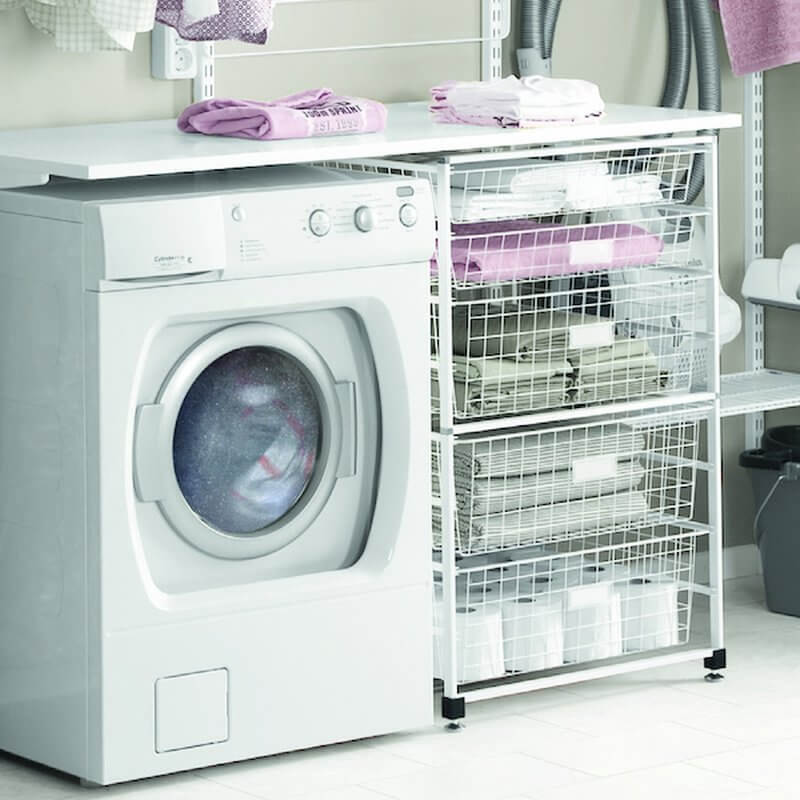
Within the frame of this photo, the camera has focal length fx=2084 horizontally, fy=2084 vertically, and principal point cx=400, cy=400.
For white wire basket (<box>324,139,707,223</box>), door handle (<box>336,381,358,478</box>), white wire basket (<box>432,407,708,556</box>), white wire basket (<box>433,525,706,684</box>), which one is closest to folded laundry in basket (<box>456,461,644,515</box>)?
white wire basket (<box>432,407,708,556</box>)

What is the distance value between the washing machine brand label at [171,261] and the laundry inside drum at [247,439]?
0.72ft

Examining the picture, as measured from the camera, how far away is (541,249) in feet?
12.0

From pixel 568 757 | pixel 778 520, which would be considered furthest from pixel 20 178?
pixel 778 520

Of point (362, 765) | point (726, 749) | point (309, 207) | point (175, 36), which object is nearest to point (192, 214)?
point (309, 207)

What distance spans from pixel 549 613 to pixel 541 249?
680 millimetres

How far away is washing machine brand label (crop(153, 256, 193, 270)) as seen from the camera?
316cm

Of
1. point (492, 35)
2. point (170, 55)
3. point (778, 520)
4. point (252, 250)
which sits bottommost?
point (778, 520)

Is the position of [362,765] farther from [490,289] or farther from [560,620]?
[490,289]

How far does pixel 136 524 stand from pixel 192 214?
49 cm

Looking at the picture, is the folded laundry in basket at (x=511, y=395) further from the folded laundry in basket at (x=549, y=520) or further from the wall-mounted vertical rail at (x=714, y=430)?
the wall-mounted vertical rail at (x=714, y=430)

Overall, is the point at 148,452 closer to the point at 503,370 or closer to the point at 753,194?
the point at 503,370

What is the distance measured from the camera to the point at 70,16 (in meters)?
3.56

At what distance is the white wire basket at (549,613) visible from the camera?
3.76m

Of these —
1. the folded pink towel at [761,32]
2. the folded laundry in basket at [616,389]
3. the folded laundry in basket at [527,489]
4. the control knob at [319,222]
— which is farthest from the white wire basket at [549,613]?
the folded pink towel at [761,32]
